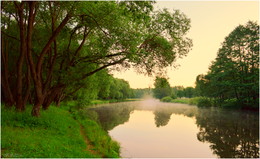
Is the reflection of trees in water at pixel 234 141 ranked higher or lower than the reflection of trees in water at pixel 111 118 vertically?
higher

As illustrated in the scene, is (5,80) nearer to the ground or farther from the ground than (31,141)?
farther from the ground

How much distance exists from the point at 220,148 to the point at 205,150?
1.33 meters

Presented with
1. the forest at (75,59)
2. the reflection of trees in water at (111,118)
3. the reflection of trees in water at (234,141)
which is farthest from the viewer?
the reflection of trees in water at (111,118)

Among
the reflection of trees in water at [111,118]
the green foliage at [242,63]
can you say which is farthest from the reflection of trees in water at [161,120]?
the green foliage at [242,63]

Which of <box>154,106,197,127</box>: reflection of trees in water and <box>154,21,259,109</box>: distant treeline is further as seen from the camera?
<box>154,21,259,109</box>: distant treeline

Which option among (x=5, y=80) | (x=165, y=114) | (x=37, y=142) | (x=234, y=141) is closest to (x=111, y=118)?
(x=165, y=114)

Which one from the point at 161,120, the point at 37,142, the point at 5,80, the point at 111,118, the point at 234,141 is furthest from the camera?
the point at 111,118

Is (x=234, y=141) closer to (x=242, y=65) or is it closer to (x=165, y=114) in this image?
(x=165, y=114)

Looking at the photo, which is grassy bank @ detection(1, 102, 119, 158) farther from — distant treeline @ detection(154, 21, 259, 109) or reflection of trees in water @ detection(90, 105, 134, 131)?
distant treeline @ detection(154, 21, 259, 109)

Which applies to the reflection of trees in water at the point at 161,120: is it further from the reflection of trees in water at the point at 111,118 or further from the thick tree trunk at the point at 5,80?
the thick tree trunk at the point at 5,80

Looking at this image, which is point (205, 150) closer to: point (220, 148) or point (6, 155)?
point (220, 148)

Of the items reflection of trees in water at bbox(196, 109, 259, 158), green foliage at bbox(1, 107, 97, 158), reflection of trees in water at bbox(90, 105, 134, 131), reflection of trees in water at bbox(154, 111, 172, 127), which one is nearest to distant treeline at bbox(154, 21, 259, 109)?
reflection of trees in water at bbox(154, 111, 172, 127)

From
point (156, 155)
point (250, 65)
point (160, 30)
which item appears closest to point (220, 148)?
point (156, 155)

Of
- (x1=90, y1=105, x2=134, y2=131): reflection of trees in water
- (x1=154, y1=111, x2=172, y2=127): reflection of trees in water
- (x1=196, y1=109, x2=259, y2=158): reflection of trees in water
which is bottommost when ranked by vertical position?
(x1=90, y1=105, x2=134, y2=131): reflection of trees in water
